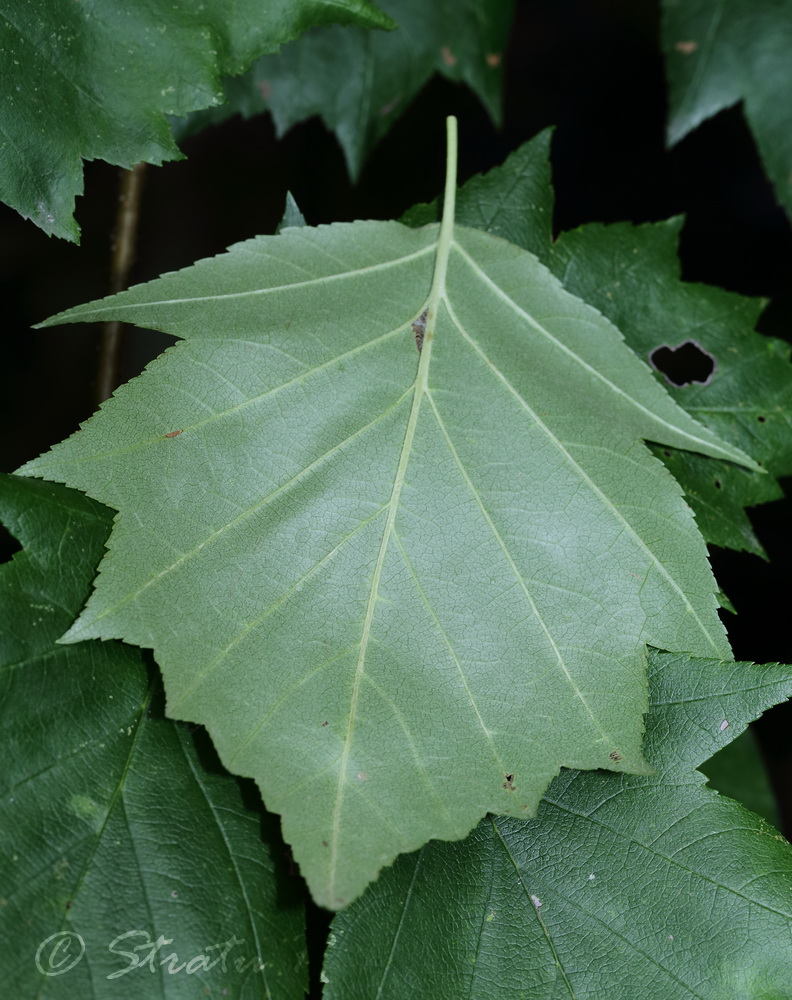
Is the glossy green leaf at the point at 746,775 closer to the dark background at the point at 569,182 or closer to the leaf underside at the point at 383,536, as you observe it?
the dark background at the point at 569,182

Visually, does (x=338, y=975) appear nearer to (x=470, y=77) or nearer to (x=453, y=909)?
(x=453, y=909)

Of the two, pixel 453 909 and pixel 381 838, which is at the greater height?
pixel 381 838

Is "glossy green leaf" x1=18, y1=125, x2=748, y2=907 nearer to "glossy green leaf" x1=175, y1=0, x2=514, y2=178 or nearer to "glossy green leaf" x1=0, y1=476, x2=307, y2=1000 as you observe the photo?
"glossy green leaf" x1=0, y1=476, x2=307, y2=1000

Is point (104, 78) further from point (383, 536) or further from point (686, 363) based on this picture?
point (686, 363)

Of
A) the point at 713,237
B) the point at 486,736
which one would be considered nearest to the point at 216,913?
the point at 486,736

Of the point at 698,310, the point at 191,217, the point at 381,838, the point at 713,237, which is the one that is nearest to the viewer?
the point at 381,838

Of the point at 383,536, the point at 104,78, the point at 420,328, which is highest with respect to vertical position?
the point at 104,78

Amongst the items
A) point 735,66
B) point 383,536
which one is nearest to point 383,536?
point 383,536
